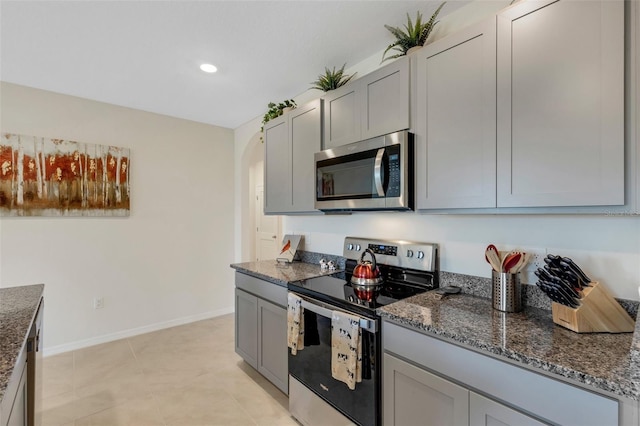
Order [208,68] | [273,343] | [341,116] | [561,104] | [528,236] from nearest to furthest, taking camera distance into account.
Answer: [561,104] → [528,236] → [341,116] → [273,343] → [208,68]

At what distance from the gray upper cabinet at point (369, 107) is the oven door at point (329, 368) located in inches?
43.3

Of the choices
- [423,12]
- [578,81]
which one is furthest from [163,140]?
[578,81]

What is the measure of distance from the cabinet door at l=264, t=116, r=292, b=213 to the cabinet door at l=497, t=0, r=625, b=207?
169 centimetres

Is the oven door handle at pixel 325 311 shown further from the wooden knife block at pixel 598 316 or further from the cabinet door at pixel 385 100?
the cabinet door at pixel 385 100

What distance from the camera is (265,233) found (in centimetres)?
546

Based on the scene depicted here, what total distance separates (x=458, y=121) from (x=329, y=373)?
155 cm

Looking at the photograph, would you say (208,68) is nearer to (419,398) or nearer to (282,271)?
(282,271)

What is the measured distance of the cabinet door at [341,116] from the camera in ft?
6.60

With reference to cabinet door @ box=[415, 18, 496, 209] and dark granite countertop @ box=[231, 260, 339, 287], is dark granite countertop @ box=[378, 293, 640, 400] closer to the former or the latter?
cabinet door @ box=[415, 18, 496, 209]

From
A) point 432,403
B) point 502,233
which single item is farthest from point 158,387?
point 502,233

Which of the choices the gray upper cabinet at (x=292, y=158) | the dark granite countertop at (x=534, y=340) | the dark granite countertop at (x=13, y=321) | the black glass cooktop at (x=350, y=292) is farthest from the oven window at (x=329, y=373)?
the dark granite countertop at (x=13, y=321)

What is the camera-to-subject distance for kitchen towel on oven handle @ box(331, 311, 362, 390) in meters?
1.52

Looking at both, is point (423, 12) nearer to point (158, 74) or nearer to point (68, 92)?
point (158, 74)

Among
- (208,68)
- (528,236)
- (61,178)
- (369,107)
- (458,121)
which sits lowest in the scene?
(528,236)
